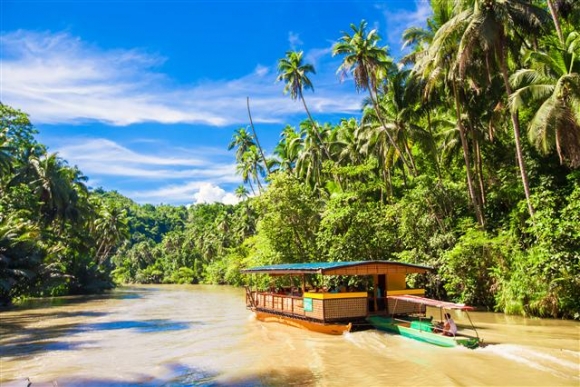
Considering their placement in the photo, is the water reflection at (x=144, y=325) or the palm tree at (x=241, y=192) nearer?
the water reflection at (x=144, y=325)

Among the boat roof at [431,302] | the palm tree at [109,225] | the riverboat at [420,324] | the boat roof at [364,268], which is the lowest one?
the riverboat at [420,324]

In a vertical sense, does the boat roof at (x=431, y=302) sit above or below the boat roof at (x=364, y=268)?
below

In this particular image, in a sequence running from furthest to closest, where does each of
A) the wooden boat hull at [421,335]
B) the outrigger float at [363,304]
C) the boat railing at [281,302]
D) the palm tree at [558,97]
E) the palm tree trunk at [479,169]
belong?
the palm tree trunk at [479,169]
the boat railing at [281,302]
the palm tree at [558,97]
the outrigger float at [363,304]
the wooden boat hull at [421,335]

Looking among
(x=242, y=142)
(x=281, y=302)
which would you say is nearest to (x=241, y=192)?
(x=242, y=142)

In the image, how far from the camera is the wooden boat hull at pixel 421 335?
40.7ft

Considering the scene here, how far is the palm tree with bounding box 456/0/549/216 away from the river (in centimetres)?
789

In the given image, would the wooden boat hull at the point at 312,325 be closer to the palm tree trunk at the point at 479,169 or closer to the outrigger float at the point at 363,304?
the outrigger float at the point at 363,304

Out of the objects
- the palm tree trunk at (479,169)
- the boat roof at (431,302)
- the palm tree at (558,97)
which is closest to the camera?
the boat roof at (431,302)

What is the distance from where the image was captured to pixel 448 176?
1172 inches

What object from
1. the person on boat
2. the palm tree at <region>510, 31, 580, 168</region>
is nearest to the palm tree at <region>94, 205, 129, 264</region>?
the palm tree at <region>510, 31, 580, 168</region>

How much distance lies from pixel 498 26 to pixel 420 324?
42.9ft

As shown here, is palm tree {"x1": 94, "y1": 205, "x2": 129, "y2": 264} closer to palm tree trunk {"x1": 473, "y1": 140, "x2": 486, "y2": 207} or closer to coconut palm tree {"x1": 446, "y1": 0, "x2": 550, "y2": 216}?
palm tree trunk {"x1": 473, "y1": 140, "x2": 486, "y2": 207}

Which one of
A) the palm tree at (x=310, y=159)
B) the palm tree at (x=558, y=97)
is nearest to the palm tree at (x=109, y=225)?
the palm tree at (x=310, y=159)

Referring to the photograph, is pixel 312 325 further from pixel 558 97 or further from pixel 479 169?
pixel 479 169
